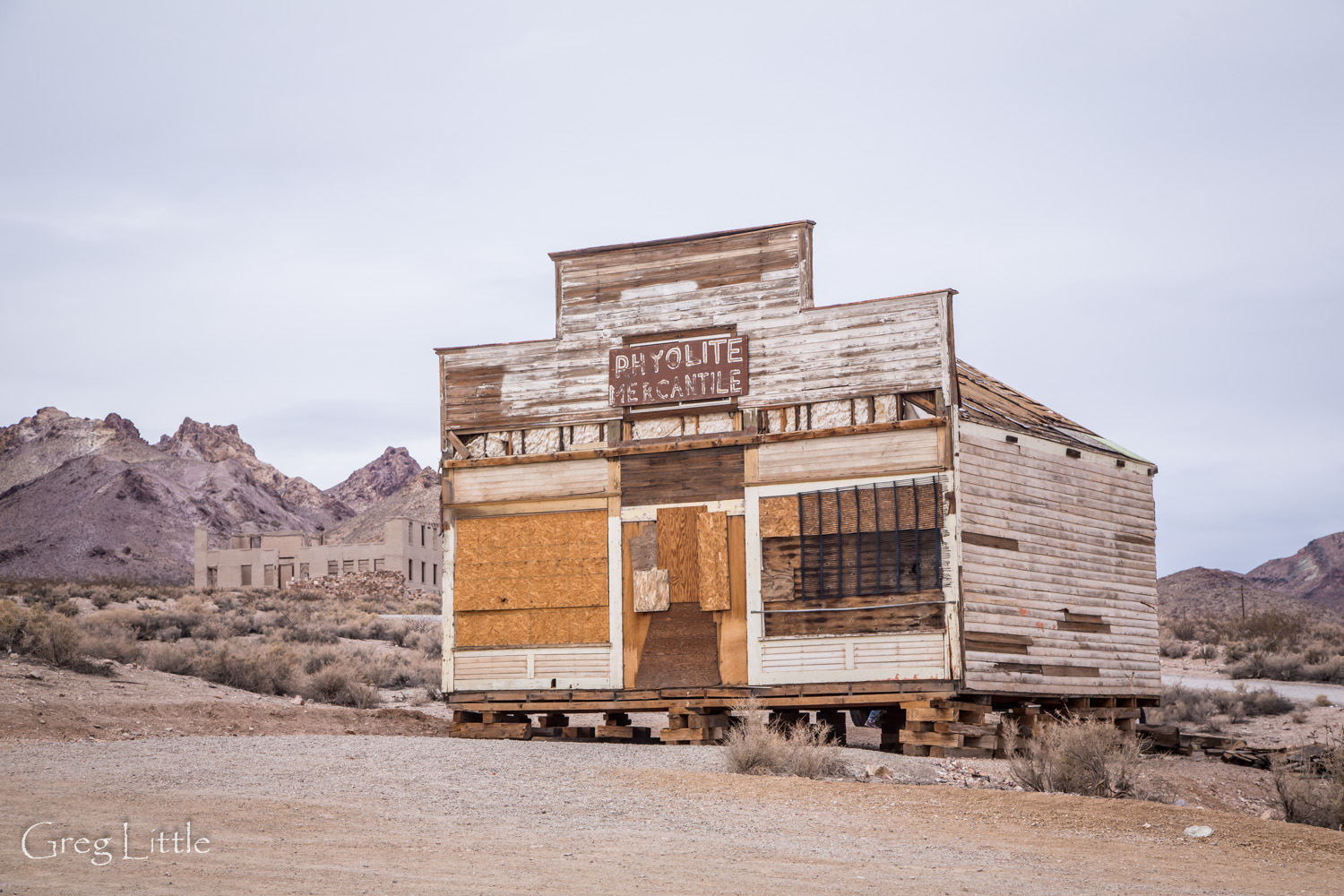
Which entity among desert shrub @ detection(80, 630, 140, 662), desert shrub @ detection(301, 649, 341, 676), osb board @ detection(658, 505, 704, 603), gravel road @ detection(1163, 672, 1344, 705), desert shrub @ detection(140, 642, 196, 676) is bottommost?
gravel road @ detection(1163, 672, 1344, 705)

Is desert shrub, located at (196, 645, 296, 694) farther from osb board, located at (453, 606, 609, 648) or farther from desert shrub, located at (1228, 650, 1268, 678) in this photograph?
desert shrub, located at (1228, 650, 1268, 678)

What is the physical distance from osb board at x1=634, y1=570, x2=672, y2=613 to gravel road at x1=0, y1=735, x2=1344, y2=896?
341 centimetres

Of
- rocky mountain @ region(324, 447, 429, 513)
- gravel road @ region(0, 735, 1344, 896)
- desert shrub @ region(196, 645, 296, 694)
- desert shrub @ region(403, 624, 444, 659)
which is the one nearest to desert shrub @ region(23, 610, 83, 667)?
desert shrub @ region(196, 645, 296, 694)

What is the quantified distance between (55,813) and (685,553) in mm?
8820

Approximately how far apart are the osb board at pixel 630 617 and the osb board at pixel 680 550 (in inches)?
10.1

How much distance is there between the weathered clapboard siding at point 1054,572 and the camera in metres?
16.0

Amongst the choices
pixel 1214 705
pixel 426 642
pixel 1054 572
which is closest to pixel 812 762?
pixel 1054 572

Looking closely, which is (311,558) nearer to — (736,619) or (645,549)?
(645,549)

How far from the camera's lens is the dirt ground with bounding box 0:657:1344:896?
8023 millimetres

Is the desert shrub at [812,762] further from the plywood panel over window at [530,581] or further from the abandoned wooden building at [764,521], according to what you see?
the plywood panel over window at [530,581]

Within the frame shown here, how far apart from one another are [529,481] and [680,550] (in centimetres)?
240

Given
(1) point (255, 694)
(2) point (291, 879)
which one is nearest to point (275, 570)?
(1) point (255, 694)

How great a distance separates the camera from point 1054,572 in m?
17.0

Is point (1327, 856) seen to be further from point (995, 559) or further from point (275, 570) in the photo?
point (275, 570)
